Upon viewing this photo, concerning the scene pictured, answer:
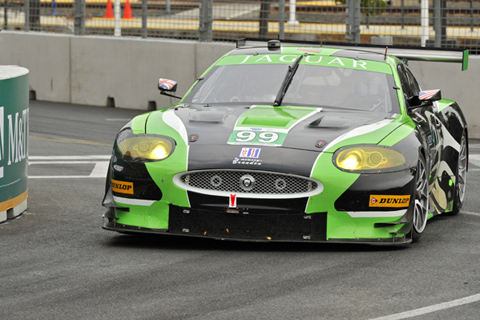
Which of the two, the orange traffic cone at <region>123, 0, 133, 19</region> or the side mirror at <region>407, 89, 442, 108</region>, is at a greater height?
the orange traffic cone at <region>123, 0, 133, 19</region>

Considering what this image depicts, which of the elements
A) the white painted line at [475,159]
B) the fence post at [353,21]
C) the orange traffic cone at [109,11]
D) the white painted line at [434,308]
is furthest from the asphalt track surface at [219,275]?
the orange traffic cone at [109,11]

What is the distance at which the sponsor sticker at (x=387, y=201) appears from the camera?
6516mm

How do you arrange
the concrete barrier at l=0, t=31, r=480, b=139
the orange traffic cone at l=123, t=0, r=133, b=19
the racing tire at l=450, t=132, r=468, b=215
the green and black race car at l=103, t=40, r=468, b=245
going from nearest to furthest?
the green and black race car at l=103, t=40, r=468, b=245 → the racing tire at l=450, t=132, r=468, b=215 → the concrete barrier at l=0, t=31, r=480, b=139 → the orange traffic cone at l=123, t=0, r=133, b=19

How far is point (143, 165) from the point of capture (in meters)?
6.70

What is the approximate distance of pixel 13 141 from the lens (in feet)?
25.7

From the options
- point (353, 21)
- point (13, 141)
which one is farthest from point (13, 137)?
point (353, 21)

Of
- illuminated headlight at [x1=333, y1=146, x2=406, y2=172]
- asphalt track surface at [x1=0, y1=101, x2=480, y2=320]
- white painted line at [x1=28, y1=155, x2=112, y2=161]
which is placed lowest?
white painted line at [x1=28, y1=155, x2=112, y2=161]

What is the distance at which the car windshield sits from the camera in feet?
25.5

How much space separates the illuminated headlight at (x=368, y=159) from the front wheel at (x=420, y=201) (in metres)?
0.24

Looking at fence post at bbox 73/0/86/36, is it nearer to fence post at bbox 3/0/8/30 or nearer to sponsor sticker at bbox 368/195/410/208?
fence post at bbox 3/0/8/30

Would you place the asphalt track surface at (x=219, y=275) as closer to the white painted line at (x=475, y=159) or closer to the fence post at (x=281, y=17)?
the white painted line at (x=475, y=159)

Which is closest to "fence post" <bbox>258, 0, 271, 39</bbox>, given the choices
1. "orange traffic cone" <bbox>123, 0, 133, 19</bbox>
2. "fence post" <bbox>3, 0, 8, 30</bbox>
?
"orange traffic cone" <bbox>123, 0, 133, 19</bbox>

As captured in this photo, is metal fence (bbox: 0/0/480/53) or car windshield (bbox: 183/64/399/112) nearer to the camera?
car windshield (bbox: 183/64/399/112)

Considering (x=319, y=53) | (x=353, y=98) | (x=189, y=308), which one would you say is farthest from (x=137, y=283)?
(x=319, y=53)
